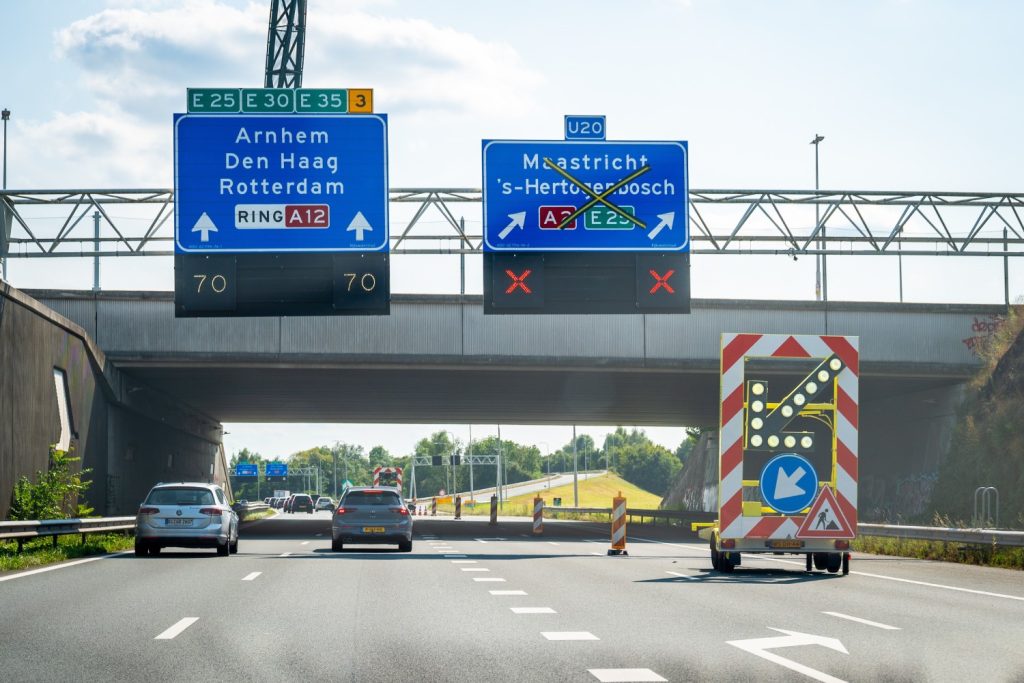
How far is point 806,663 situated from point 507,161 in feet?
66.8

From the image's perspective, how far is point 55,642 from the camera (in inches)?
418

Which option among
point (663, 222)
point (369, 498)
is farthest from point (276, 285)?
point (663, 222)

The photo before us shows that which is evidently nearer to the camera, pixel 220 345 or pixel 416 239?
pixel 416 239

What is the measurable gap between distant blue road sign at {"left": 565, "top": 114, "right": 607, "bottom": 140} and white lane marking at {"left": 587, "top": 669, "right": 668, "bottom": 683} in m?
21.0

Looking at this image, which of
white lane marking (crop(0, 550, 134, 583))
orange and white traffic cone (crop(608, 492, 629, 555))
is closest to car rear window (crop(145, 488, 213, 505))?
white lane marking (crop(0, 550, 134, 583))

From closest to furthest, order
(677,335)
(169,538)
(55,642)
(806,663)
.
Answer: (806,663), (55,642), (169,538), (677,335)

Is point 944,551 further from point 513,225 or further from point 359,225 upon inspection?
point 359,225

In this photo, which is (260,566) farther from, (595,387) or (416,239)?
(595,387)

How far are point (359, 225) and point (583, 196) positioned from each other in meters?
4.79

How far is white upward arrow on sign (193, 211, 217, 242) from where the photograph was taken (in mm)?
27328

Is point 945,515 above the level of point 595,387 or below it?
below

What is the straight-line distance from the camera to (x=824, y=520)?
18.5m

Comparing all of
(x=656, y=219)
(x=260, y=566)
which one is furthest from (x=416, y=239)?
(x=260, y=566)

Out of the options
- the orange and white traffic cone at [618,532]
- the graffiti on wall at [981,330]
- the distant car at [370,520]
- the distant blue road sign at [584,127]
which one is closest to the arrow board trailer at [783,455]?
the orange and white traffic cone at [618,532]
